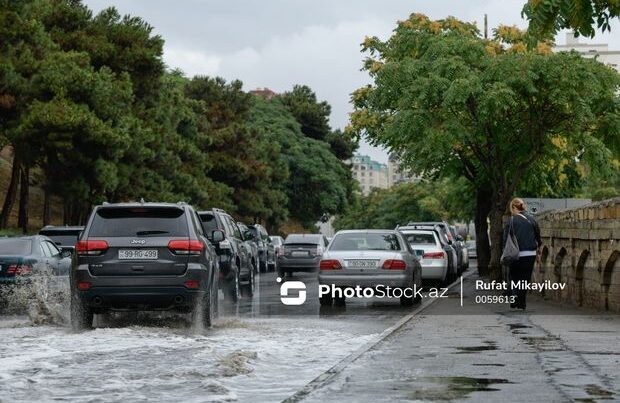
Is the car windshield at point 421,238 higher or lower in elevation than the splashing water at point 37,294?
higher

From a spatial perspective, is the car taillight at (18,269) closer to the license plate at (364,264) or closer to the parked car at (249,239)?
the license plate at (364,264)

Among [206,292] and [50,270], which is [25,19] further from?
[206,292]

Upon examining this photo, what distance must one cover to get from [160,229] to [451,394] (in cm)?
738

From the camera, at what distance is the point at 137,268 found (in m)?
15.6

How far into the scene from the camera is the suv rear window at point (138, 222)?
15820mm

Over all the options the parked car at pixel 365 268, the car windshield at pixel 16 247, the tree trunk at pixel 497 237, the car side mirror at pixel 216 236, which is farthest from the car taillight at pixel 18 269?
the tree trunk at pixel 497 237

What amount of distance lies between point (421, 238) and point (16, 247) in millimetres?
13212

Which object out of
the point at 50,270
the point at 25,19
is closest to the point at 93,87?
the point at 25,19

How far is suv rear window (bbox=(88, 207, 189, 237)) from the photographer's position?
15820mm

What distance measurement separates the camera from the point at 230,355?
1198 cm

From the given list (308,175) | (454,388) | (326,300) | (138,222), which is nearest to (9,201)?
(326,300)

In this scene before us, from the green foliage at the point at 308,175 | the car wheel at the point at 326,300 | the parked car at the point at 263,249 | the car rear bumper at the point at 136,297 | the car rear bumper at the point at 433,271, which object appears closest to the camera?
the car rear bumper at the point at 136,297

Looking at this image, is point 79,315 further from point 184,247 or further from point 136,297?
point 184,247

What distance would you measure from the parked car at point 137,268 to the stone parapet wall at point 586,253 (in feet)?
21.1
